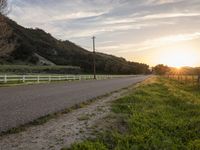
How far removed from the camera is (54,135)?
873 cm

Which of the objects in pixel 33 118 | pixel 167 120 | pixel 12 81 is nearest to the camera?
pixel 33 118

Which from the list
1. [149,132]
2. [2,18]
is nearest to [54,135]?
[149,132]

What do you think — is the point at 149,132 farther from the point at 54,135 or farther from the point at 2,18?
the point at 2,18

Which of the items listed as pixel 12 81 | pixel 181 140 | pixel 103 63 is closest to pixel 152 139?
pixel 181 140

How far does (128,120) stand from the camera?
11.6m

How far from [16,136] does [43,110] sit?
15.1ft

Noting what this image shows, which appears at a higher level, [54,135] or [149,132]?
[54,135]

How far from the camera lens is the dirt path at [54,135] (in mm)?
7734

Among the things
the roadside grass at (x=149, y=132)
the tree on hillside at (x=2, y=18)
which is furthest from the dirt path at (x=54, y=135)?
the tree on hillside at (x=2, y=18)

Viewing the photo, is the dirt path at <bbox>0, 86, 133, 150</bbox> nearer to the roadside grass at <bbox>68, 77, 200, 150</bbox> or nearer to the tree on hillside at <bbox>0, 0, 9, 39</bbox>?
the roadside grass at <bbox>68, 77, 200, 150</bbox>

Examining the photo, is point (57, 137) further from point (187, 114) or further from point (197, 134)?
point (187, 114)

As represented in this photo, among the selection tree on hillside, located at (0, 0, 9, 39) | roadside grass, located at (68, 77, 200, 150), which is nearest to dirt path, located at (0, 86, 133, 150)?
roadside grass, located at (68, 77, 200, 150)

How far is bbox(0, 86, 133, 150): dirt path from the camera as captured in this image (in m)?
7.73

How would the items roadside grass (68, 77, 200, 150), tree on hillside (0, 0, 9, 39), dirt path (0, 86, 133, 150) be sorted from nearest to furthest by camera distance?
dirt path (0, 86, 133, 150) → roadside grass (68, 77, 200, 150) → tree on hillside (0, 0, 9, 39)
